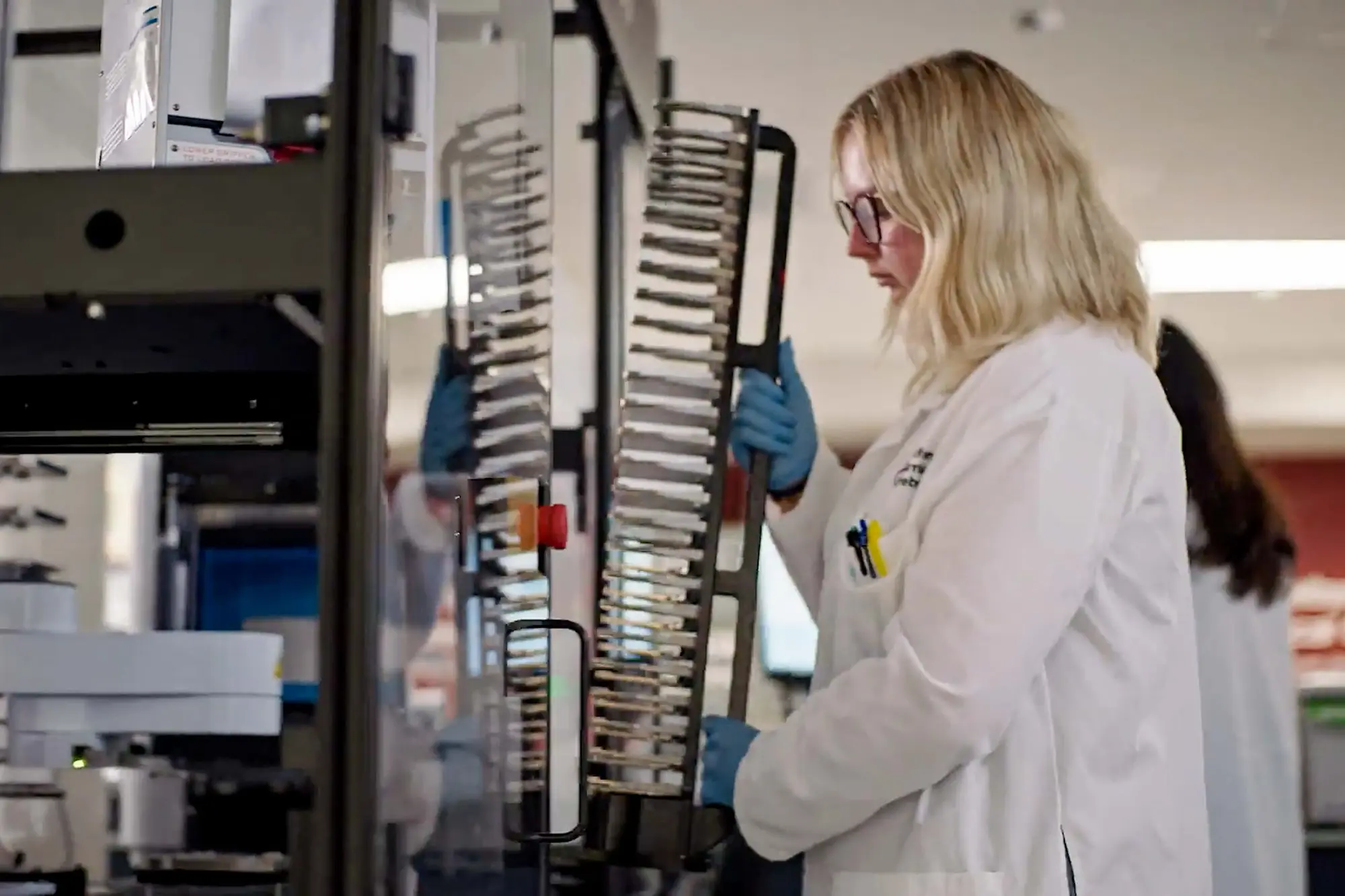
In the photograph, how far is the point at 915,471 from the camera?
116 centimetres

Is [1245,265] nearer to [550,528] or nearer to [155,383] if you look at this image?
[550,528]

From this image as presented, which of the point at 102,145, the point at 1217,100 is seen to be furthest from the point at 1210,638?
the point at 1217,100

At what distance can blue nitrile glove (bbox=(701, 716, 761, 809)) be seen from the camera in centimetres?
132

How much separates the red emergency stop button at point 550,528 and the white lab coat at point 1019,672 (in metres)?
0.25

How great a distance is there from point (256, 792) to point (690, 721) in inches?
21.2

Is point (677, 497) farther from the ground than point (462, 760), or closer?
farther from the ground

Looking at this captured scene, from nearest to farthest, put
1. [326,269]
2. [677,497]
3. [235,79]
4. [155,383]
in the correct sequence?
[326,269]
[235,79]
[155,383]
[677,497]

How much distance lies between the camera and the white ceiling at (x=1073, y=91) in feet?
5.75

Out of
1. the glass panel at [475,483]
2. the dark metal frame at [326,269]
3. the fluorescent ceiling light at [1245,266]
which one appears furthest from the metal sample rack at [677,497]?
the fluorescent ceiling light at [1245,266]

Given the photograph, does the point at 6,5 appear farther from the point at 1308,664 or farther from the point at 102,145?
the point at 1308,664

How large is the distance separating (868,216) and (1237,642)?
712 millimetres

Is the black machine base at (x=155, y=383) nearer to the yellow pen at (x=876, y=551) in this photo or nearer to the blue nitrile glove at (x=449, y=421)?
the blue nitrile glove at (x=449, y=421)

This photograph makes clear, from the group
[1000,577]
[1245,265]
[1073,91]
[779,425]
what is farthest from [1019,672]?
[1245,265]

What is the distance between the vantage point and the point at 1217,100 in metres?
3.08
